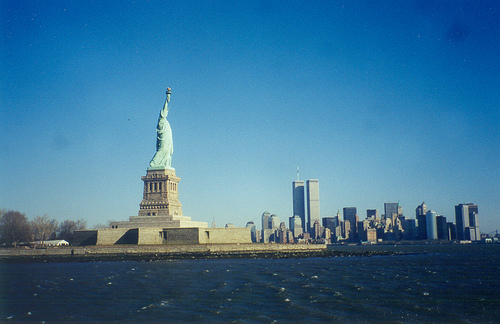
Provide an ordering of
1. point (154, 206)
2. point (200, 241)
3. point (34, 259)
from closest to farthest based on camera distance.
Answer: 1. point (34, 259)
2. point (200, 241)
3. point (154, 206)

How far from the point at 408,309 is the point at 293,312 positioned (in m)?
7.36

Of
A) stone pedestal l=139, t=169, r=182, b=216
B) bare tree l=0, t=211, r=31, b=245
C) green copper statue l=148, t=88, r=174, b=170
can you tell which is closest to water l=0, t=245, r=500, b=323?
stone pedestal l=139, t=169, r=182, b=216

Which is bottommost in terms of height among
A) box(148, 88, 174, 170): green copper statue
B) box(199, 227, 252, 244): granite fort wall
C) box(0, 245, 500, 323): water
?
box(0, 245, 500, 323): water

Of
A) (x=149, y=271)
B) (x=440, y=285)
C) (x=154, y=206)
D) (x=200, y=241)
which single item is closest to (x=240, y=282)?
(x=149, y=271)

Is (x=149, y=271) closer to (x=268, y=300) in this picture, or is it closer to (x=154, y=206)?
(x=268, y=300)

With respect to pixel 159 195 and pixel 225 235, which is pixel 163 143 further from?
pixel 225 235

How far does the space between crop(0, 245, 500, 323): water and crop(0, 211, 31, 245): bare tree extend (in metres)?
61.8

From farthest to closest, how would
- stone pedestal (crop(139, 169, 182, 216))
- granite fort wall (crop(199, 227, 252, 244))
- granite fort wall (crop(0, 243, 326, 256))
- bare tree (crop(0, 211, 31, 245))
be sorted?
bare tree (crop(0, 211, 31, 245)), stone pedestal (crop(139, 169, 182, 216)), granite fort wall (crop(199, 227, 252, 244)), granite fort wall (crop(0, 243, 326, 256))

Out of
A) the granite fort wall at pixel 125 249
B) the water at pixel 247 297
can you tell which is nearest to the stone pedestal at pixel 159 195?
the granite fort wall at pixel 125 249

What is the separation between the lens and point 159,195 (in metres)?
90.6

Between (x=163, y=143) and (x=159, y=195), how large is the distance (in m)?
11.6

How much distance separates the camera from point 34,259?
74.4m

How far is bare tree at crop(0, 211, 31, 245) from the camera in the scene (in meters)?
104

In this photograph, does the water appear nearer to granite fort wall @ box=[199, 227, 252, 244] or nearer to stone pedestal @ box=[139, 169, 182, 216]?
granite fort wall @ box=[199, 227, 252, 244]
